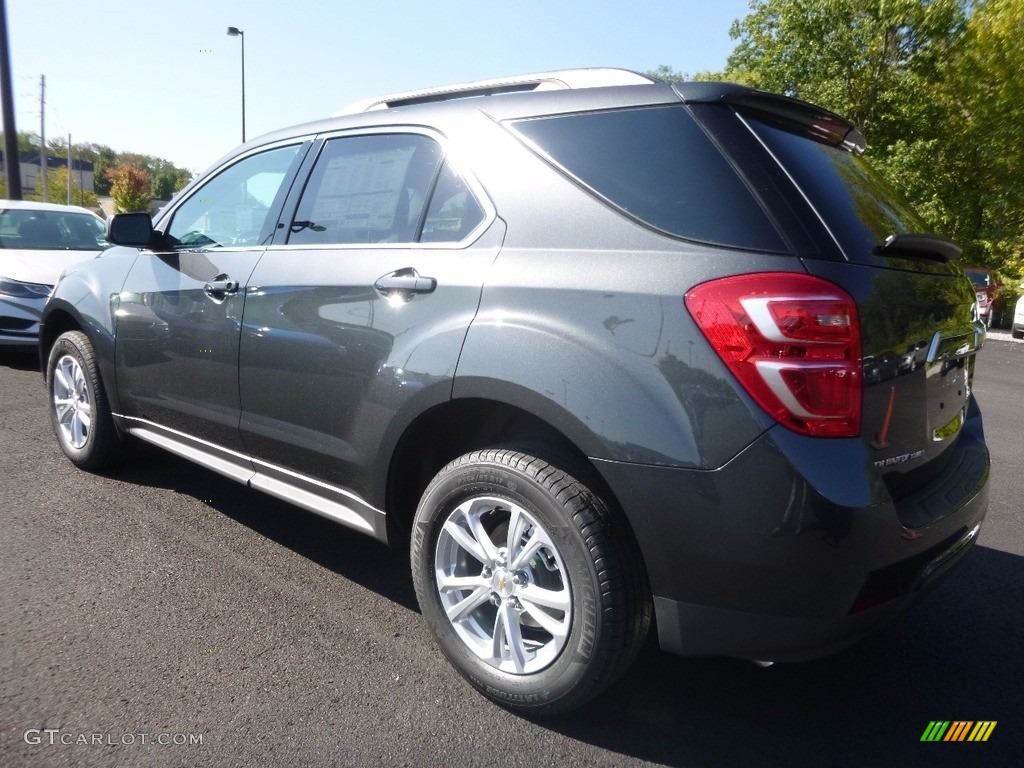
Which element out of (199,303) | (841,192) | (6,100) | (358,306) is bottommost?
(199,303)

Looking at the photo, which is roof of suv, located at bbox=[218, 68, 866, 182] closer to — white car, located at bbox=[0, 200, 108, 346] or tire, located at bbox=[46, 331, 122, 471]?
tire, located at bbox=[46, 331, 122, 471]

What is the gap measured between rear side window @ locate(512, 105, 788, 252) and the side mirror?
2.17 m

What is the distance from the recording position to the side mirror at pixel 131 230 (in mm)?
3752

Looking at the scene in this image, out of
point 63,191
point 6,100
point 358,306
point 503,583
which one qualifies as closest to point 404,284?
point 358,306

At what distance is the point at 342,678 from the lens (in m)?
2.59

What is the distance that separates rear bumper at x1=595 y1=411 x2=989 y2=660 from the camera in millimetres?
1911

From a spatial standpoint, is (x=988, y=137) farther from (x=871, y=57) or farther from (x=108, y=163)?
(x=108, y=163)

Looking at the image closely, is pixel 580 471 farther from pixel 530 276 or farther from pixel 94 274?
pixel 94 274

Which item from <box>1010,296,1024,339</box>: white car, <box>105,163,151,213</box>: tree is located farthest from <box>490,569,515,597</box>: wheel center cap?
<box>105,163,151,213</box>: tree

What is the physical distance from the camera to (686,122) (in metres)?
2.24

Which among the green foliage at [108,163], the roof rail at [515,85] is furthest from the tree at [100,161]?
the roof rail at [515,85]

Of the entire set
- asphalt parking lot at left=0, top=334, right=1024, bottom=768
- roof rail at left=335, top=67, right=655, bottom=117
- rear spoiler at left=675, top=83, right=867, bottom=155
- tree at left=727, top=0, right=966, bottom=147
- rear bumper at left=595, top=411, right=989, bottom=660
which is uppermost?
tree at left=727, top=0, right=966, bottom=147

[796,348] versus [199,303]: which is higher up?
[796,348]

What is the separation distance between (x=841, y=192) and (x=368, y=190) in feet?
5.25
